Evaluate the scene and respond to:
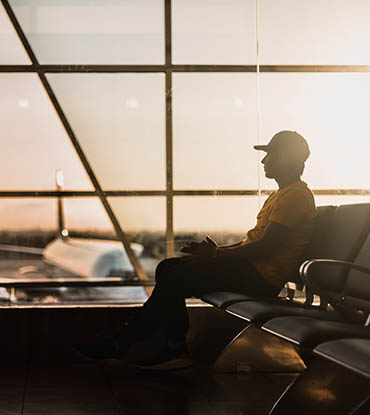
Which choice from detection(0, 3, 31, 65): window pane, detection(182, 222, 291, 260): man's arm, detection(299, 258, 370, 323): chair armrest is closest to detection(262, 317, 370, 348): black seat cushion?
A: detection(299, 258, 370, 323): chair armrest

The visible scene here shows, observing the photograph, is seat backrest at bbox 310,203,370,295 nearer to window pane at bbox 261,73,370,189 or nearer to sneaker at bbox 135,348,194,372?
sneaker at bbox 135,348,194,372

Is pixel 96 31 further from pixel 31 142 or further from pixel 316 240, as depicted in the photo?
pixel 316 240

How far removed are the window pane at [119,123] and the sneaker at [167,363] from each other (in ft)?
4.42

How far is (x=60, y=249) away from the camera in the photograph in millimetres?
5133

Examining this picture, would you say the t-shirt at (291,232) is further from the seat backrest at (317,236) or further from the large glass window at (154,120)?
the large glass window at (154,120)

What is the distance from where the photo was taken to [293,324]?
8.88 feet

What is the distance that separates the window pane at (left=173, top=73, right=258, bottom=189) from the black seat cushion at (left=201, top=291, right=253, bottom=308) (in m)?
1.20

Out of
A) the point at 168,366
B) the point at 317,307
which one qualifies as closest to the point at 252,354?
the point at 168,366

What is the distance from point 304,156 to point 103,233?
1521mm

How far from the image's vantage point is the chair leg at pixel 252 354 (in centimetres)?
443

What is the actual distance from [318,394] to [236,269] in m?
1.29

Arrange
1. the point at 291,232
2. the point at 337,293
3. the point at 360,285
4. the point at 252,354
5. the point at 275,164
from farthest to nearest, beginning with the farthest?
the point at 252,354 → the point at 275,164 → the point at 291,232 → the point at 337,293 → the point at 360,285

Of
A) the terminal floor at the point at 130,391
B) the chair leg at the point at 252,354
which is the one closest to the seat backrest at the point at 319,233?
the chair leg at the point at 252,354

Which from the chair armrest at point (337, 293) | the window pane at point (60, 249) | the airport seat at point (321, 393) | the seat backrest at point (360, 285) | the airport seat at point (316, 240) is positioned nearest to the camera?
the airport seat at point (321, 393)
